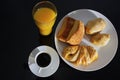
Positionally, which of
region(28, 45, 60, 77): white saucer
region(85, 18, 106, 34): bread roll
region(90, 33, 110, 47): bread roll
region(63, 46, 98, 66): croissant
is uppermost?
region(85, 18, 106, 34): bread roll

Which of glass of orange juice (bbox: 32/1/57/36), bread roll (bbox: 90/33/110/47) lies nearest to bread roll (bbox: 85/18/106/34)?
bread roll (bbox: 90/33/110/47)

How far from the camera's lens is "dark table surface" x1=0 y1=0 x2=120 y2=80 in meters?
1.01

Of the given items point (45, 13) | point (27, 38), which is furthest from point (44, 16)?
point (27, 38)

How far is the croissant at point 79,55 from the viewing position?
3.23 feet

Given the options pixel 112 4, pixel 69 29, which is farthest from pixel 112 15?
pixel 69 29

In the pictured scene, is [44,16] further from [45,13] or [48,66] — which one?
[48,66]

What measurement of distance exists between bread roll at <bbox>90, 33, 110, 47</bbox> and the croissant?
0.05 metres

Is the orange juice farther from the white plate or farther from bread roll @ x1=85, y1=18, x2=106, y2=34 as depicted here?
bread roll @ x1=85, y1=18, x2=106, y2=34

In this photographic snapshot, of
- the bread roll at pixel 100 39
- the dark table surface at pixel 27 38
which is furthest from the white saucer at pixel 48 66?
the bread roll at pixel 100 39

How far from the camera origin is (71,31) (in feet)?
3.35

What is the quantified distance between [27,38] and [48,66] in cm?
16

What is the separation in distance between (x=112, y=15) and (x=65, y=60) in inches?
12.0

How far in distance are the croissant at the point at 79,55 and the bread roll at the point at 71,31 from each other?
1.2 inches

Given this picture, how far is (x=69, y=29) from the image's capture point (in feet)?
3.39
